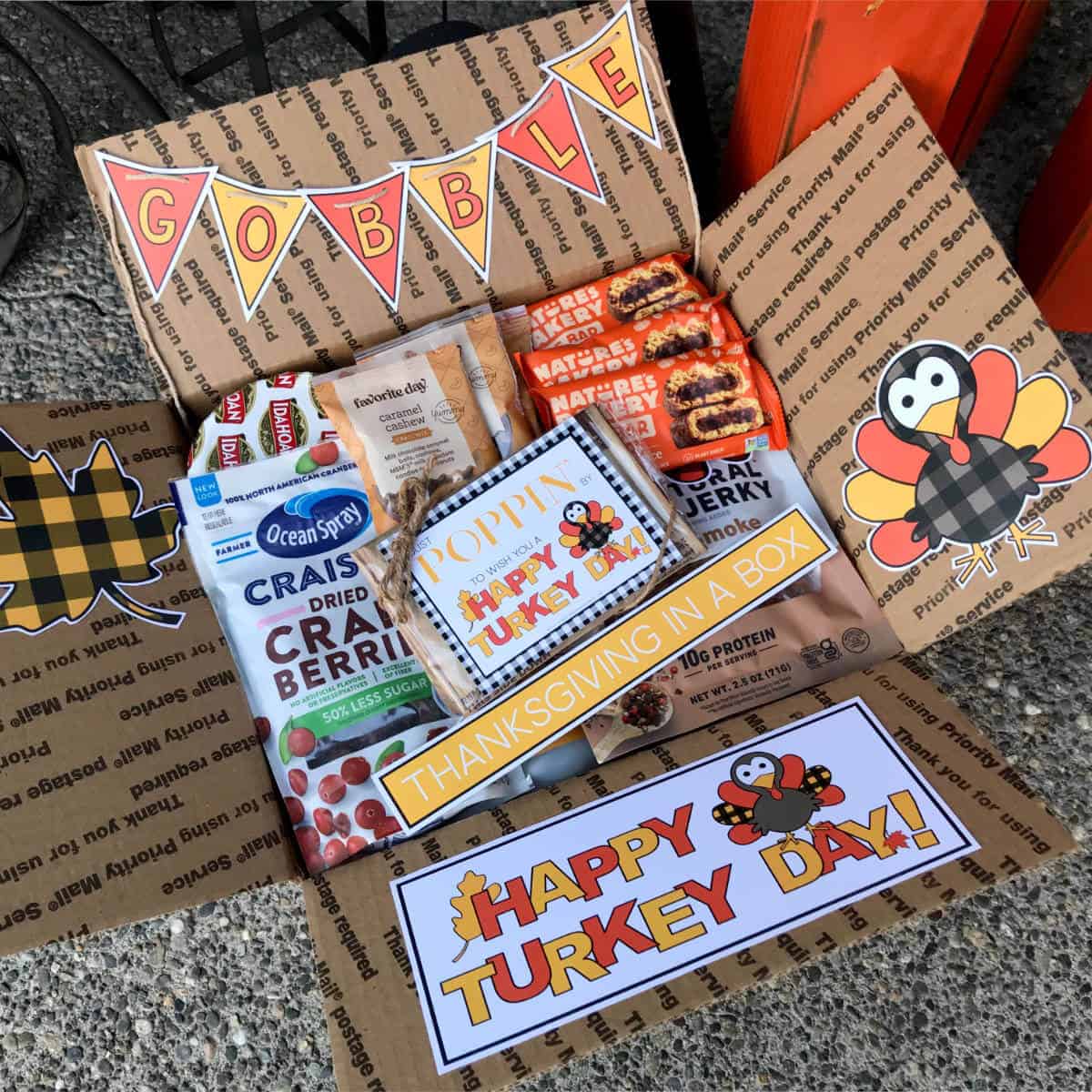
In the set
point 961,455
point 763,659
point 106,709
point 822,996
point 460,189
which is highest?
point 460,189

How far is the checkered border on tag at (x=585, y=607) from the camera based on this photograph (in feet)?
3.50

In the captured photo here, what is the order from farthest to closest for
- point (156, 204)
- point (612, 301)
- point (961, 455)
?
point (612, 301), point (156, 204), point (961, 455)

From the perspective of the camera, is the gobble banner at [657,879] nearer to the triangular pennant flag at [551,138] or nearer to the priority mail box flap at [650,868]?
the priority mail box flap at [650,868]

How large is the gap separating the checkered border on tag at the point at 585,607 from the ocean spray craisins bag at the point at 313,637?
0.26ft

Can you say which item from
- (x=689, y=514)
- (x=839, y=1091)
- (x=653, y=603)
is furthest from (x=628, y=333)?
(x=839, y=1091)

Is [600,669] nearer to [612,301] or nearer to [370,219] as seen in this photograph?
[612,301]

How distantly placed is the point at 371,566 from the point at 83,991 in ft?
2.37

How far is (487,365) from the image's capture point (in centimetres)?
122

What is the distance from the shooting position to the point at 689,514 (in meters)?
1.22

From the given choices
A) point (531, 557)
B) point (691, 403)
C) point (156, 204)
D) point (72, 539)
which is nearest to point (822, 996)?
point (531, 557)

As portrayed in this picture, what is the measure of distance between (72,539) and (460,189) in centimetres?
69

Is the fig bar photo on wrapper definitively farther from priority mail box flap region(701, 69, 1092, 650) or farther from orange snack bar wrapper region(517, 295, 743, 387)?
priority mail box flap region(701, 69, 1092, 650)

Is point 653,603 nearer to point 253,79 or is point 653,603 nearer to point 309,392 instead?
point 309,392

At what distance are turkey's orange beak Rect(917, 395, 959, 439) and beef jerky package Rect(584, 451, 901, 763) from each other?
18 cm
